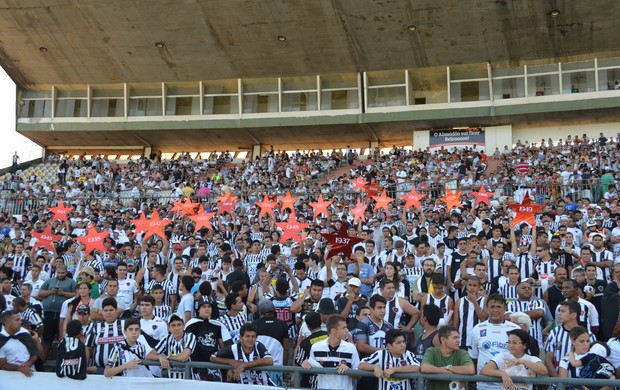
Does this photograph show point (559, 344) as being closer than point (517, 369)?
No

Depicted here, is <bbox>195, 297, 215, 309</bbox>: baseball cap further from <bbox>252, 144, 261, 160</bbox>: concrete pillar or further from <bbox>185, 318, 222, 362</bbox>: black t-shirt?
<bbox>252, 144, 261, 160</bbox>: concrete pillar

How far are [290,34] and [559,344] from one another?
89.2ft

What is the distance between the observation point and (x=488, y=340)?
704 centimetres

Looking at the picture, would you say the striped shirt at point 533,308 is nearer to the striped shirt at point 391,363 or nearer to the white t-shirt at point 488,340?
the white t-shirt at point 488,340

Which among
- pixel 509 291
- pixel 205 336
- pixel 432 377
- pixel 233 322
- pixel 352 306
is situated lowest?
pixel 432 377

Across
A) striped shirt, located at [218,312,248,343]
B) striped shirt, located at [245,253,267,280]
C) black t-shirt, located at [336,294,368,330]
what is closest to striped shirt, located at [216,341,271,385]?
striped shirt, located at [218,312,248,343]

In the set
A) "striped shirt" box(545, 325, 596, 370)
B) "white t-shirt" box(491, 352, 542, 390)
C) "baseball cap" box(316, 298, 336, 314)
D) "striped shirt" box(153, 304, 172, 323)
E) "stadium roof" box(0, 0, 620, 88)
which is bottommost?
"white t-shirt" box(491, 352, 542, 390)

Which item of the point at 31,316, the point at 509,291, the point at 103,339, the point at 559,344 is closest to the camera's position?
the point at 559,344

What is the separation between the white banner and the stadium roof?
25136 millimetres

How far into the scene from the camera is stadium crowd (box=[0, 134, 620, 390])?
681 cm

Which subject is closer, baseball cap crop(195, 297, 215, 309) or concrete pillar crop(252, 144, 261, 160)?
baseball cap crop(195, 297, 215, 309)

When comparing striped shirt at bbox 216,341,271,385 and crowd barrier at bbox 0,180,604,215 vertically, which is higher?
crowd barrier at bbox 0,180,604,215

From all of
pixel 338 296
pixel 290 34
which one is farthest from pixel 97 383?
pixel 290 34

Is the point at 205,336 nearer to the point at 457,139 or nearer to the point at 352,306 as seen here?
the point at 352,306
